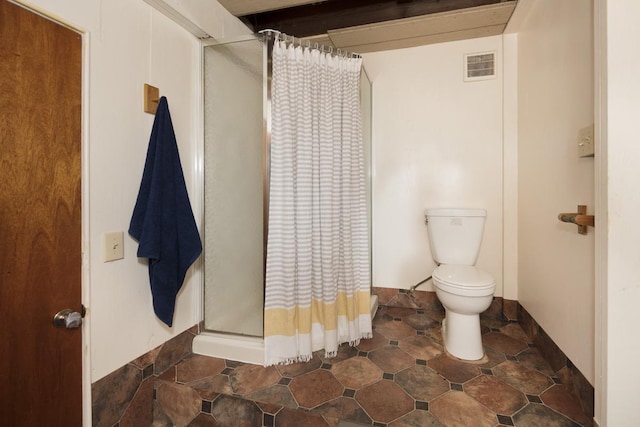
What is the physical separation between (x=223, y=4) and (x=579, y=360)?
274 cm

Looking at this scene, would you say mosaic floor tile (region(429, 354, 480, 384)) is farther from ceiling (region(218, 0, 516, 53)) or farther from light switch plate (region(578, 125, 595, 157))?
ceiling (region(218, 0, 516, 53))

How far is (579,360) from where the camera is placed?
1.26 metres

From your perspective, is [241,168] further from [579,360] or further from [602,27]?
[579,360]

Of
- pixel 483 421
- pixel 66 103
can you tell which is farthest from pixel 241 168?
pixel 483 421

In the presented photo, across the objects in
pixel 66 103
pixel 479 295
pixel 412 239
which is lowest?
pixel 479 295

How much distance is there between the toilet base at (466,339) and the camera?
161 centimetres

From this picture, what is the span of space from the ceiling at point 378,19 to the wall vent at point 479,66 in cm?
14

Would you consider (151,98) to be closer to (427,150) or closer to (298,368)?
(298,368)

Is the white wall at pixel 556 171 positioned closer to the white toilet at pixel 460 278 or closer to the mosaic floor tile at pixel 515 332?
the mosaic floor tile at pixel 515 332

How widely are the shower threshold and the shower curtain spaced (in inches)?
3.3

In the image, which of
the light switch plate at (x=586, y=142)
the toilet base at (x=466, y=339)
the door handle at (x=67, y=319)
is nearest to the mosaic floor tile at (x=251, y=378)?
the door handle at (x=67, y=319)

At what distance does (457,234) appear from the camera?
2004mm

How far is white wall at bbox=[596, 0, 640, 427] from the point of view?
998mm

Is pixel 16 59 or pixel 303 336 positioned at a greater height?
pixel 16 59
